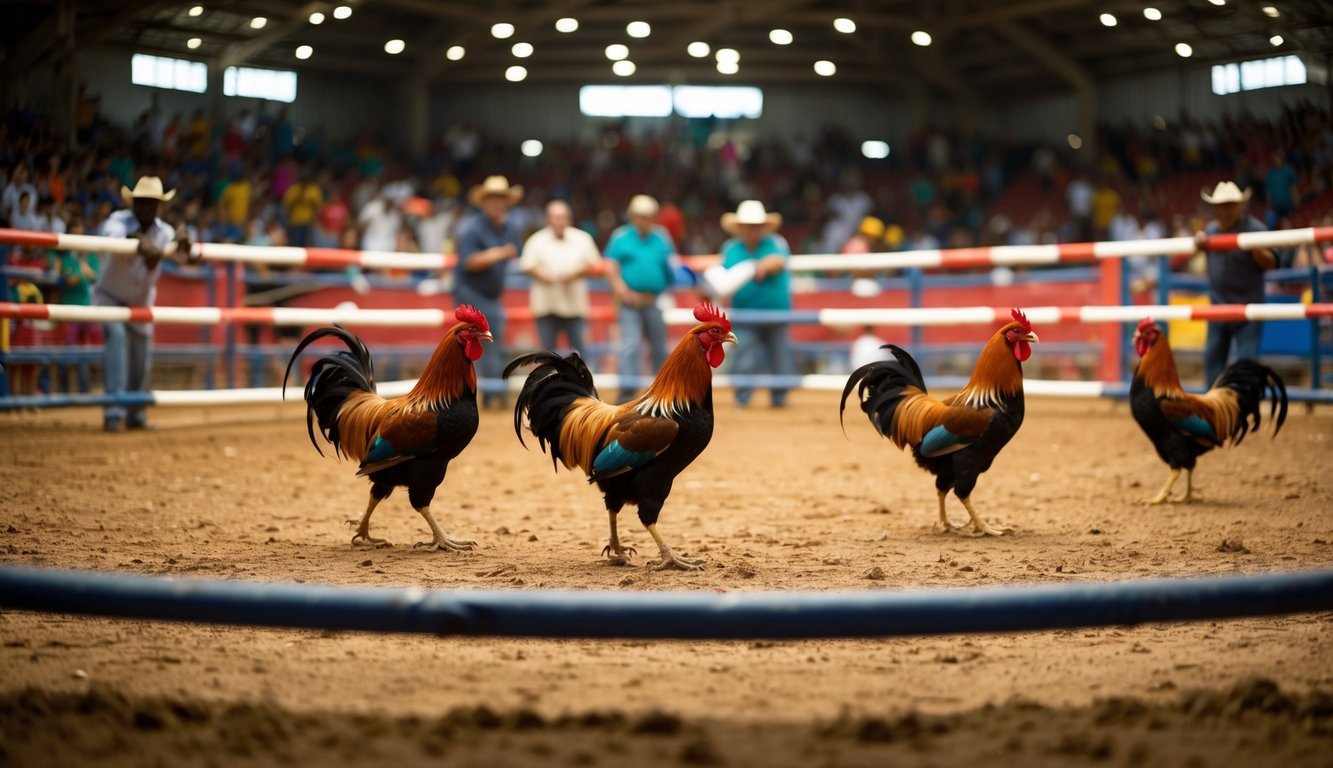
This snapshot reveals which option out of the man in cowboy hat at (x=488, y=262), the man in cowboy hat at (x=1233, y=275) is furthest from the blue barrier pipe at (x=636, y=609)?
the man in cowboy hat at (x=488, y=262)

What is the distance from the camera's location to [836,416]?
10.7 metres

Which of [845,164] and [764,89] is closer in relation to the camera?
[845,164]

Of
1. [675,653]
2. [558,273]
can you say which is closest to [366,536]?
[675,653]

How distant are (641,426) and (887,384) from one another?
164 centimetres

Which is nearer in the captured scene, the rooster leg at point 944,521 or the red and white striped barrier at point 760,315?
the rooster leg at point 944,521

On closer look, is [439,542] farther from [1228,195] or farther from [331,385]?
[1228,195]

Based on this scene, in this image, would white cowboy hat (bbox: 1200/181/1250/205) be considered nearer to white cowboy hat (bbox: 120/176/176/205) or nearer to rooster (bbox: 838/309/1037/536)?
rooster (bbox: 838/309/1037/536)

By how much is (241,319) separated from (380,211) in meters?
10.5

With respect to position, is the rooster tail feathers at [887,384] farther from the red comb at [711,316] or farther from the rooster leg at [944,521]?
the red comb at [711,316]

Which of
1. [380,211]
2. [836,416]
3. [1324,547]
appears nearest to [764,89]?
[380,211]

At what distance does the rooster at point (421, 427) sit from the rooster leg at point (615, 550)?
60 centimetres

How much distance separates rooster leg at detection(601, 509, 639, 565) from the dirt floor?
0.07 m

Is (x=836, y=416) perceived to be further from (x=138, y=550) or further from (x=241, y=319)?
(x=138, y=550)

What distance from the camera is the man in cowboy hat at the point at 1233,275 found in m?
8.30
